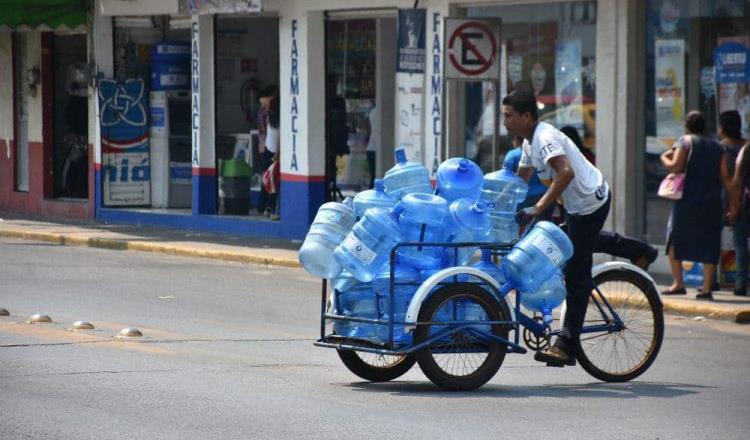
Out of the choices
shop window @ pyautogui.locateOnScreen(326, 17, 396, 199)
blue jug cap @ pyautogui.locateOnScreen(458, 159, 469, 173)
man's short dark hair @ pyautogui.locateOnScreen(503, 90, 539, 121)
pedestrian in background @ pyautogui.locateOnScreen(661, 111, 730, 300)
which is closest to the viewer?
blue jug cap @ pyautogui.locateOnScreen(458, 159, 469, 173)

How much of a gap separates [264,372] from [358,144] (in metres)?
12.3

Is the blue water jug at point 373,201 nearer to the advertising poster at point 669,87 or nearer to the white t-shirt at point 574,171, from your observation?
the white t-shirt at point 574,171

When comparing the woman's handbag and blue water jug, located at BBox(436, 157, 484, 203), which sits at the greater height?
blue water jug, located at BBox(436, 157, 484, 203)

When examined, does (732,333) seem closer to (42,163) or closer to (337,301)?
A: (337,301)

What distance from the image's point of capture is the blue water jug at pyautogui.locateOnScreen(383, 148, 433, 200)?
9836mm

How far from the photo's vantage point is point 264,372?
10227 millimetres

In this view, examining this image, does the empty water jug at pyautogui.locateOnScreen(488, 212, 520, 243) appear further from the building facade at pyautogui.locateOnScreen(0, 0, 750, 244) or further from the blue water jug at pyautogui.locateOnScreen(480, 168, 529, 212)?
the building facade at pyautogui.locateOnScreen(0, 0, 750, 244)

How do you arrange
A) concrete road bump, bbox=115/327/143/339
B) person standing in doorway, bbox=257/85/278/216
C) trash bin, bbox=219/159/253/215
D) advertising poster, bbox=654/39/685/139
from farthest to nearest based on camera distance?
trash bin, bbox=219/159/253/215, person standing in doorway, bbox=257/85/278/216, advertising poster, bbox=654/39/685/139, concrete road bump, bbox=115/327/143/339

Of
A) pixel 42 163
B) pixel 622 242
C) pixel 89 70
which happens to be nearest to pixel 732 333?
pixel 622 242

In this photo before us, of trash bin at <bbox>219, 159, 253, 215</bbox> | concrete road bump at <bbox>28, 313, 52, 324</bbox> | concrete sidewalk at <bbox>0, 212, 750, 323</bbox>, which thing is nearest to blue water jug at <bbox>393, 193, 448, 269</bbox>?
concrete road bump at <bbox>28, 313, 52, 324</bbox>

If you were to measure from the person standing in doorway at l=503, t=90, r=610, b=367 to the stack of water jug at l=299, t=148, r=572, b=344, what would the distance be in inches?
5.8

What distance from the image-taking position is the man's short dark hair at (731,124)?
15.5m

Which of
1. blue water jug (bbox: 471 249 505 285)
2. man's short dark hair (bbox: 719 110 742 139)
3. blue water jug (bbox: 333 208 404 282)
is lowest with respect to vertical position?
blue water jug (bbox: 471 249 505 285)

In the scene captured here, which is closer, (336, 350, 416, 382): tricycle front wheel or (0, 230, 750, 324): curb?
(336, 350, 416, 382): tricycle front wheel
